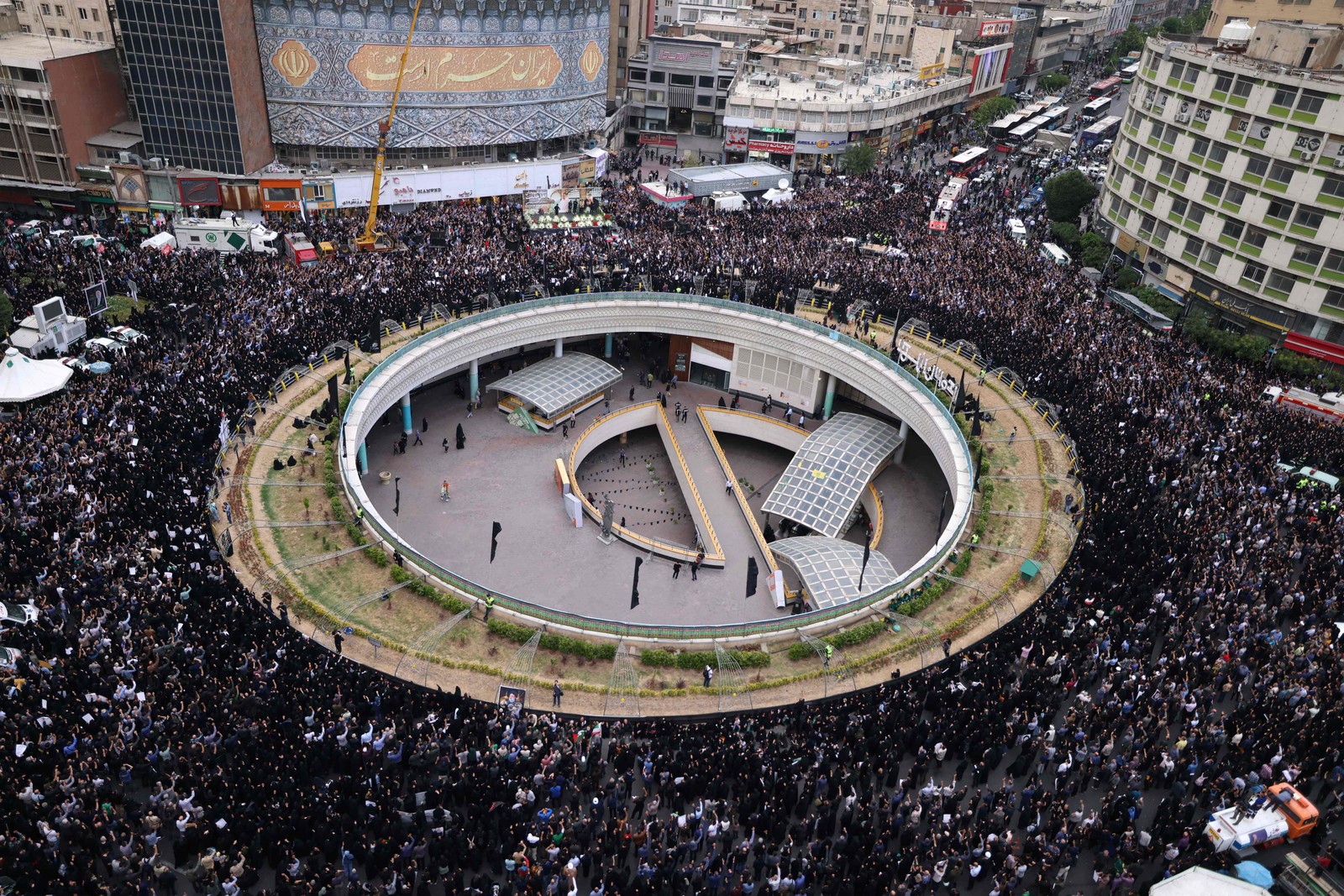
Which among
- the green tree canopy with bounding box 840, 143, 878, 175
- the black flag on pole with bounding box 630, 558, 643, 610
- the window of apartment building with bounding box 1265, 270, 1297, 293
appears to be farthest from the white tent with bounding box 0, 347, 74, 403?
the green tree canopy with bounding box 840, 143, 878, 175

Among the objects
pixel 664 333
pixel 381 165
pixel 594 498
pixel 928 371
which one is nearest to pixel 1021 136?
pixel 928 371

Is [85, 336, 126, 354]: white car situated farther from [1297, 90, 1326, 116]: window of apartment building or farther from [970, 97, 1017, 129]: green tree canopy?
[970, 97, 1017, 129]: green tree canopy

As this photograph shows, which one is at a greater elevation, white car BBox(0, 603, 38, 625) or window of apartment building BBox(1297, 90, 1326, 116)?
window of apartment building BBox(1297, 90, 1326, 116)

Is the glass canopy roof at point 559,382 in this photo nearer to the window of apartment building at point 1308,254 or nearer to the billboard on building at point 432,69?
the billboard on building at point 432,69

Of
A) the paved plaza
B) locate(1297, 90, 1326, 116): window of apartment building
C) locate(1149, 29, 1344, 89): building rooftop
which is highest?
locate(1149, 29, 1344, 89): building rooftop

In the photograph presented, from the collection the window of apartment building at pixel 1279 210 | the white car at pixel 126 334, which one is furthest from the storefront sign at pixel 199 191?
the window of apartment building at pixel 1279 210

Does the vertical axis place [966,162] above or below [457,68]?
below

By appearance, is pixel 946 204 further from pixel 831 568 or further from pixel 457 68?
pixel 831 568

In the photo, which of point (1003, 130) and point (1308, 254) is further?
point (1003, 130)
